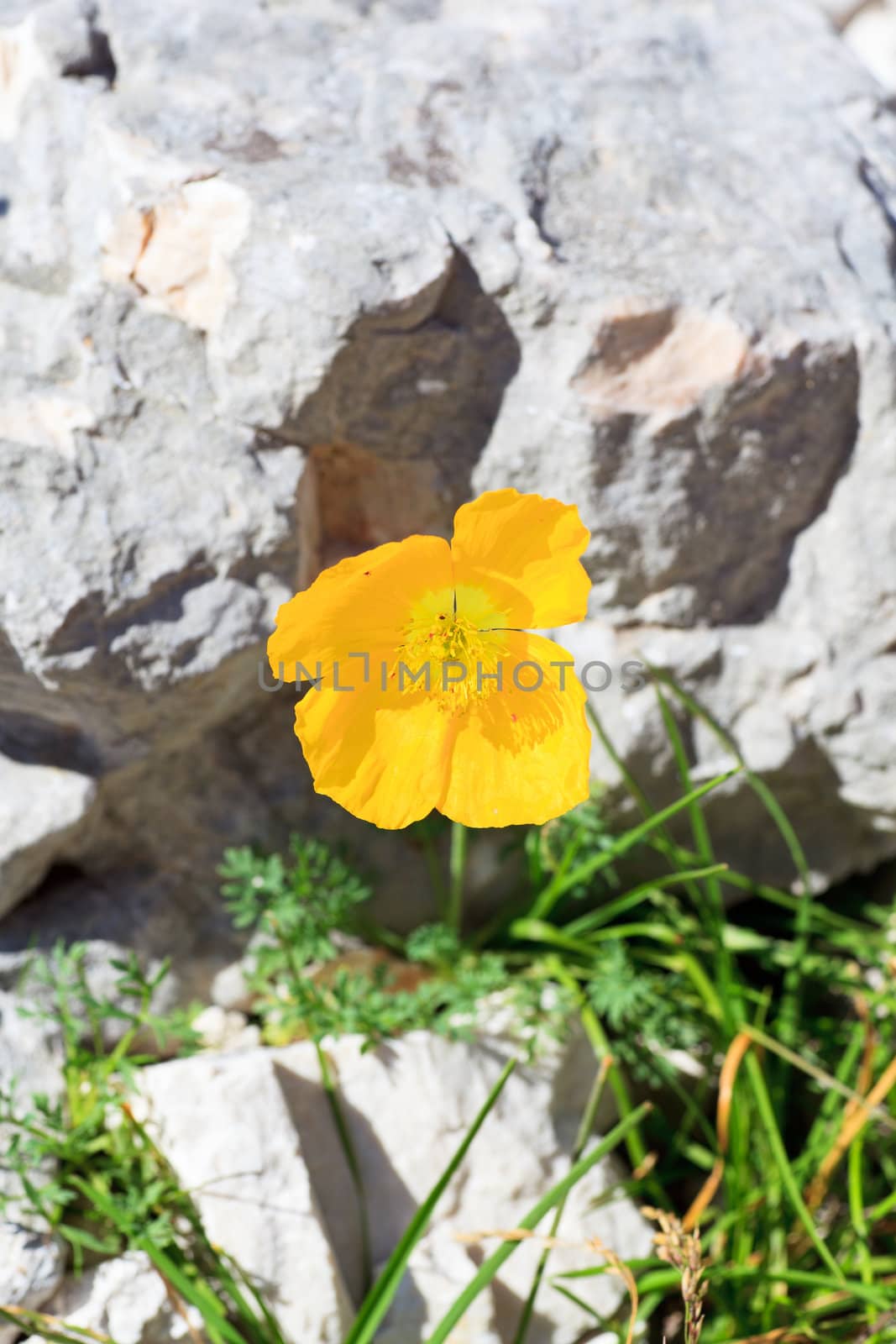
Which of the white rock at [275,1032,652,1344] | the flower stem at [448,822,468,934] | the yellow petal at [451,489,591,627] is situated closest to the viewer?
the yellow petal at [451,489,591,627]

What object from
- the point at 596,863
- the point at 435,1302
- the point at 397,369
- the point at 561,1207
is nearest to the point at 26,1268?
the point at 435,1302

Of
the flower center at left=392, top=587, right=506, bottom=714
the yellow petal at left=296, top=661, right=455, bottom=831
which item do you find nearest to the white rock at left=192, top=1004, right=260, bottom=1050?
the yellow petal at left=296, top=661, right=455, bottom=831

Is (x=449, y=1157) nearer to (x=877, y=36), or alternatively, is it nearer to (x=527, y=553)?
(x=527, y=553)

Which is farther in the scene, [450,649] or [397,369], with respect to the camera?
[397,369]

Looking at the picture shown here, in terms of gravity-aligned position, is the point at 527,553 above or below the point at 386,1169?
above

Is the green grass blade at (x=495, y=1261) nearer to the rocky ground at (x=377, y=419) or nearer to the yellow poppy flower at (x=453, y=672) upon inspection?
the rocky ground at (x=377, y=419)

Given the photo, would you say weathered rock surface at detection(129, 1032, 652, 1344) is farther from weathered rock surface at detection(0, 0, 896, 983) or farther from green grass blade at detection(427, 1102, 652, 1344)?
weathered rock surface at detection(0, 0, 896, 983)

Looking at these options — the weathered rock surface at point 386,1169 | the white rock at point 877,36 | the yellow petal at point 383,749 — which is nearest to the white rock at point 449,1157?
the weathered rock surface at point 386,1169
